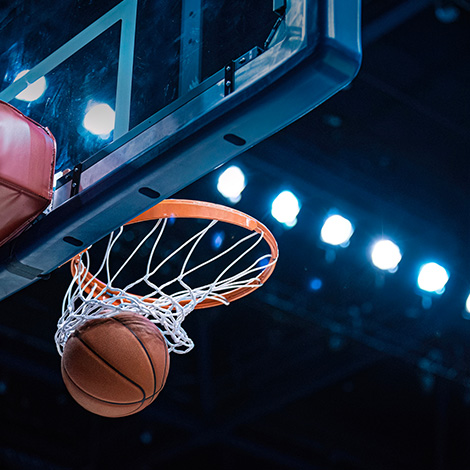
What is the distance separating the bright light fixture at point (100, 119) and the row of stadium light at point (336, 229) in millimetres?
1580

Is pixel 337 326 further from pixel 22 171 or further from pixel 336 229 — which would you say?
pixel 22 171

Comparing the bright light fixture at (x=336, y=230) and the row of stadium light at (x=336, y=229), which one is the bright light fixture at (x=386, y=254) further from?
the bright light fixture at (x=336, y=230)

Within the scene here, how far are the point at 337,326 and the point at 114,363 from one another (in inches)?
111

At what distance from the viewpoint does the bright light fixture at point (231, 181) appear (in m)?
3.67

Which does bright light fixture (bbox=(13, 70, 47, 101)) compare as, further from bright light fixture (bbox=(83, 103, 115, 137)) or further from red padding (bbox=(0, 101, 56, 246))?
red padding (bbox=(0, 101, 56, 246))

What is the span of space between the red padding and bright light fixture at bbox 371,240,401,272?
2477 mm

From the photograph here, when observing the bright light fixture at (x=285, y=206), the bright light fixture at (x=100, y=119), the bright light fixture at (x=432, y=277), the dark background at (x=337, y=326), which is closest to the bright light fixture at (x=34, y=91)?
the bright light fixture at (x=100, y=119)

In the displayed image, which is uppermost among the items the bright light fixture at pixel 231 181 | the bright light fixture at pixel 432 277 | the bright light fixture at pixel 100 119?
the bright light fixture at pixel 432 277

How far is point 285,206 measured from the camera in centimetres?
383

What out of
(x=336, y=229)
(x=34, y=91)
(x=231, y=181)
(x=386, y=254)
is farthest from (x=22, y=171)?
(x=386, y=254)

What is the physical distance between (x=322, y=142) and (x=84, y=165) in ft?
6.35

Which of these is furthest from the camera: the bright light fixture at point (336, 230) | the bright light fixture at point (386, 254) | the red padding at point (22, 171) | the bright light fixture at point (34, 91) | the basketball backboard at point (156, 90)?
the bright light fixture at point (386, 254)

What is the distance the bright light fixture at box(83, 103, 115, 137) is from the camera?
6.52 ft

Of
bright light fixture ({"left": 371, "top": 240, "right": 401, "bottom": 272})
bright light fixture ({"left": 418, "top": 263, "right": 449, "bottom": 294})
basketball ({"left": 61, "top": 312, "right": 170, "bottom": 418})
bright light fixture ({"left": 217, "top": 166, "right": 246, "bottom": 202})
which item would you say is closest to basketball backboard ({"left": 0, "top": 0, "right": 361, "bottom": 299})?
basketball ({"left": 61, "top": 312, "right": 170, "bottom": 418})
